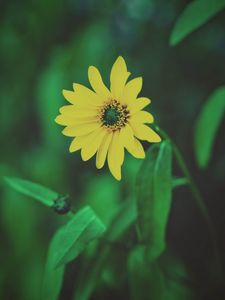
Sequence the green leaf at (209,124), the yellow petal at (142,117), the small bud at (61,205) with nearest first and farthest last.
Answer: the yellow petal at (142,117), the small bud at (61,205), the green leaf at (209,124)

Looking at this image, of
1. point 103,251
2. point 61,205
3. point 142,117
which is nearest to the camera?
point 142,117

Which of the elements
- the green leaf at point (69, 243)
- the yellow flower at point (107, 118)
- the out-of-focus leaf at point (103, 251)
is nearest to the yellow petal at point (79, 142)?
the yellow flower at point (107, 118)

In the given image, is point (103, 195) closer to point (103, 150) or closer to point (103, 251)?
point (103, 251)

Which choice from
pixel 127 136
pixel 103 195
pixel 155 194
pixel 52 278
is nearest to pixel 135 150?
pixel 127 136

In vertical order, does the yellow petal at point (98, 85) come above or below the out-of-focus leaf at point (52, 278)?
above

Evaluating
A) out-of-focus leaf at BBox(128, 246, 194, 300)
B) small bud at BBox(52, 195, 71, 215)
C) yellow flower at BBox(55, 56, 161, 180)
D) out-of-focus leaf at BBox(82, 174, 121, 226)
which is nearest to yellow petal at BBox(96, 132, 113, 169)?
yellow flower at BBox(55, 56, 161, 180)

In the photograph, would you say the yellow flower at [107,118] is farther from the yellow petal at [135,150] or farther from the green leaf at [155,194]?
the green leaf at [155,194]
